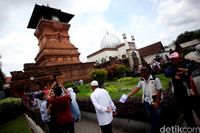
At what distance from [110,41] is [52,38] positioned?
29.4 metres

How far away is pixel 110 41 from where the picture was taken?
5575 cm

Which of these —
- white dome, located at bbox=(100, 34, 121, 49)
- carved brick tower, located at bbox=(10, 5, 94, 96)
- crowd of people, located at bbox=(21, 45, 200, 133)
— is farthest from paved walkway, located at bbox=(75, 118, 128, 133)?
white dome, located at bbox=(100, 34, 121, 49)

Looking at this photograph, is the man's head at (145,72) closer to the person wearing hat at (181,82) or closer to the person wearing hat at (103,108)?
the person wearing hat at (181,82)

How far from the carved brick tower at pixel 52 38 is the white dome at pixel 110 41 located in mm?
24735

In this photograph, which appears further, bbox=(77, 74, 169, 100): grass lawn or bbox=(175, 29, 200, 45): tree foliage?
bbox=(175, 29, 200, 45): tree foliage

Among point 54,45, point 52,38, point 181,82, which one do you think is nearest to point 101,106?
point 181,82

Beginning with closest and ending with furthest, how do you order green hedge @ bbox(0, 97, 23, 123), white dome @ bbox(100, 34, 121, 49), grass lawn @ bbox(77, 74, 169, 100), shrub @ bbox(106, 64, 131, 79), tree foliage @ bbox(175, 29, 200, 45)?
grass lawn @ bbox(77, 74, 169, 100)
green hedge @ bbox(0, 97, 23, 123)
shrub @ bbox(106, 64, 131, 79)
white dome @ bbox(100, 34, 121, 49)
tree foliage @ bbox(175, 29, 200, 45)

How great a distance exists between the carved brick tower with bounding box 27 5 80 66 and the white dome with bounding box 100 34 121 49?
24.7 meters

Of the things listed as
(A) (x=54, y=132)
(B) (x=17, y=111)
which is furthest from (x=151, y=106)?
(B) (x=17, y=111)

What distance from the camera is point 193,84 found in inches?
132

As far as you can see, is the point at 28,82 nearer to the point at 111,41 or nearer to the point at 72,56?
the point at 72,56

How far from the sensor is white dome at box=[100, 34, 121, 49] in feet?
179

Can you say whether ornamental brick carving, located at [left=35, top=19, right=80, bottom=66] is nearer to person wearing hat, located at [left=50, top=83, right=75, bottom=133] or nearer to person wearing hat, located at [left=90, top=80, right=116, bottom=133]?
person wearing hat, located at [left=50, top=83, right=75, bottom=133]

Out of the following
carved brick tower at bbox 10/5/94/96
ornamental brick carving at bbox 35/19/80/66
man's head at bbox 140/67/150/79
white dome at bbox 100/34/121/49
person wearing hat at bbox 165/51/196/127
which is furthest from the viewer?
white dome at bbox 100/34/121/49
